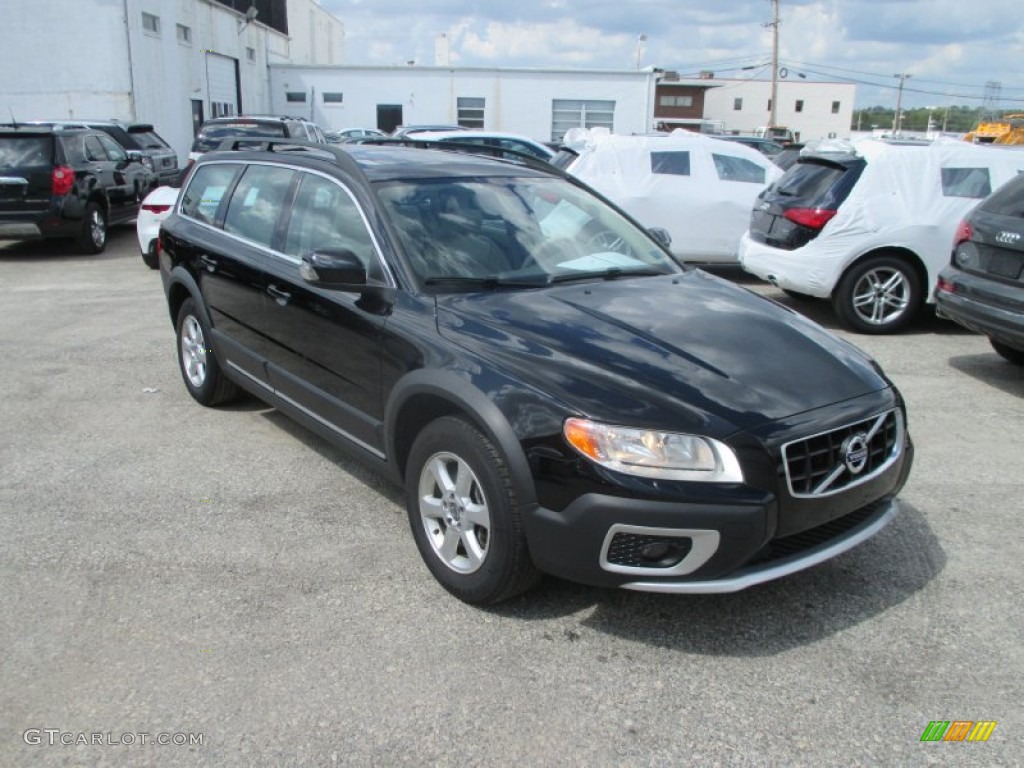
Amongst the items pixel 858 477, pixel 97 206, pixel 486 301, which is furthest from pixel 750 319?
pixel 97 206

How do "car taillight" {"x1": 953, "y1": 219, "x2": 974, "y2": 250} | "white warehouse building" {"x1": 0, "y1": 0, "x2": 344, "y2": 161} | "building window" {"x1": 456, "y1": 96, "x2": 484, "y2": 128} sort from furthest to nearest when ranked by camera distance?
"building window" {"x1": 456, "y1": 96, "x2": 484, "y2": 128} → "white warehouse building" {"x1": 0, "y1": 0, "x2": 344, "y2": 161} → "car taillight" {"x1": 953, "y1": 219, "x2": 974, "y2": 250}

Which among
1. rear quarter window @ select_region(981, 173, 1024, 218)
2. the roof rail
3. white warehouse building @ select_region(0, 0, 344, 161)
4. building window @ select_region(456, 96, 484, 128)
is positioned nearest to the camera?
the roof rail

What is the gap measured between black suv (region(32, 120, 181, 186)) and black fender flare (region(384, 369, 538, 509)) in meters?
13.4

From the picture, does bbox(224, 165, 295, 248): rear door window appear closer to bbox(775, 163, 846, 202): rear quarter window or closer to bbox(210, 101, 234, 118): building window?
bbox(775, 163, 846, 202): rear quarter window

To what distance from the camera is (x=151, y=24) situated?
25203mm

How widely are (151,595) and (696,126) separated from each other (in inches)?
2306

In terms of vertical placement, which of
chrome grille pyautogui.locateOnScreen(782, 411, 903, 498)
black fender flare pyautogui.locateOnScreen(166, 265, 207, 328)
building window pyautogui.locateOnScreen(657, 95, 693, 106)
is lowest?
chrome grille pyautogui.locateOnScreen(782, 411, 903, 498)

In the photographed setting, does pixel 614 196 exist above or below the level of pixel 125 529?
above

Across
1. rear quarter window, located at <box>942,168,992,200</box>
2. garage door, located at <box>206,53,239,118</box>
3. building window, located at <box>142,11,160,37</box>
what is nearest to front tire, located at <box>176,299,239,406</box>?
rear quarter window, located at <box>942,168,992,200</box>

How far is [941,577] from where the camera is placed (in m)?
3.61

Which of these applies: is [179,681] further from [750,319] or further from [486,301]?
[750,319]

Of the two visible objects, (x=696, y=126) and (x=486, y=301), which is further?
(x=696, y=126)

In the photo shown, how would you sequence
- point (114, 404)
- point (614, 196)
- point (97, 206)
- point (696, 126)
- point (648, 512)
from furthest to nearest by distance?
point (696, 126) < point (97, 206) < point (614, 196) < point (114, 404) < point (648, 512)

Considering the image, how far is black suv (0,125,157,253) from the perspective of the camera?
11422mm
